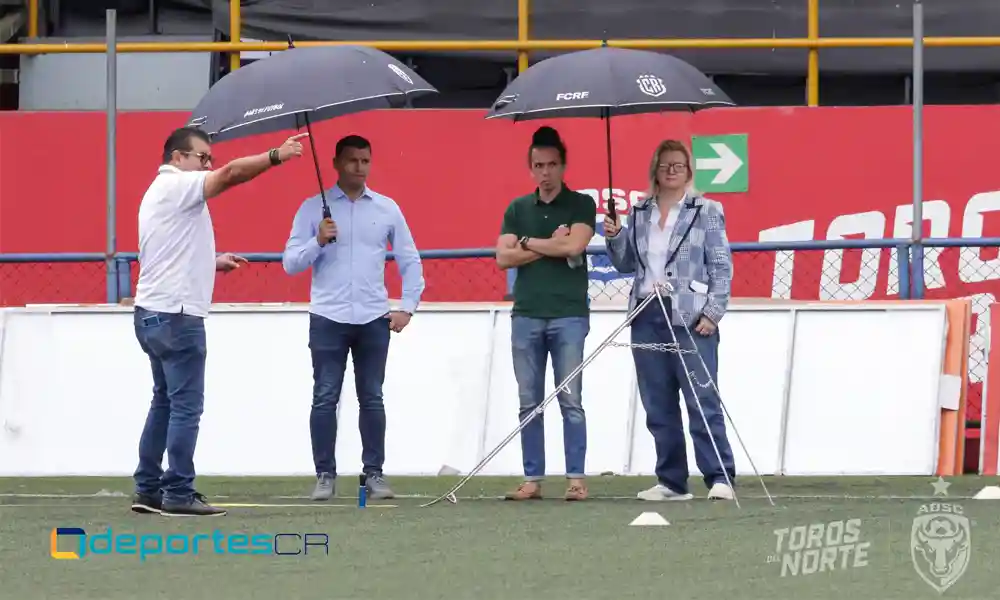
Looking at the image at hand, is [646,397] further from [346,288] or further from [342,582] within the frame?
[342,582]

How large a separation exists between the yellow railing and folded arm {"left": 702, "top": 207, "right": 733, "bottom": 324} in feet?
14.5

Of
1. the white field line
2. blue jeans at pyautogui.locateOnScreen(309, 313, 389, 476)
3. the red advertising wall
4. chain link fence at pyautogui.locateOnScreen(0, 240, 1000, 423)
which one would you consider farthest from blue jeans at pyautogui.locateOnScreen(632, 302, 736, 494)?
the red advertising wall

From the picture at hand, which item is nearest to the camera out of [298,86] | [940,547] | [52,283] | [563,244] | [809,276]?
[940,547]

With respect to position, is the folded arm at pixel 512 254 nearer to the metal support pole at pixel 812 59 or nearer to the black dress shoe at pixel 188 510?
the black dress shoe at pixel 188 510

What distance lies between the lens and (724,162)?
1362 centimetres

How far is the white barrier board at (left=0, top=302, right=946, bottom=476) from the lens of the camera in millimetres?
11797

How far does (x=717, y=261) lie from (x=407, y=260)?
5.19 ft

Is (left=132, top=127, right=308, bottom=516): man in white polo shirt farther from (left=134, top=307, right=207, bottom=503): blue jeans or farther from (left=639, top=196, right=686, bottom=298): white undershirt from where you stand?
(left=639, top=196, right=686, bottom=298): white undershirt

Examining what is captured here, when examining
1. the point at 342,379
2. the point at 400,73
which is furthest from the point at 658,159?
the point at 342,379

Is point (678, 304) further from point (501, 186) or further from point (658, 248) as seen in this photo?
point (501, 186)

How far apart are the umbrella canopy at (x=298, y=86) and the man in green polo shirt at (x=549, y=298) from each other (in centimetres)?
88

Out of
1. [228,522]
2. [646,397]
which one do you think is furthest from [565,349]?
[228,522]

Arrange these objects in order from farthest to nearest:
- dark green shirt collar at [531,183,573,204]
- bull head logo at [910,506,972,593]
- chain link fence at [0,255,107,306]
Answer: chain link fence at [0,255,107,306] → dark green shirt collar at [531,183,573,204] → bull head logo at [910,506,972,593]

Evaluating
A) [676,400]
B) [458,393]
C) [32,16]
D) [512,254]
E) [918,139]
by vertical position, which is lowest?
[458,393]
